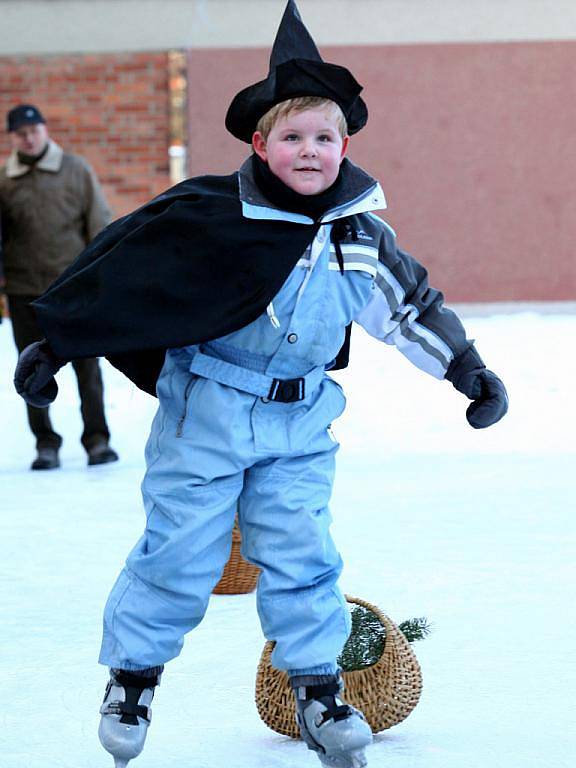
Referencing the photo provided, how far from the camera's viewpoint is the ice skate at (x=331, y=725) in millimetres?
2717

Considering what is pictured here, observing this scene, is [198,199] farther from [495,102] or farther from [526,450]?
[495,102]

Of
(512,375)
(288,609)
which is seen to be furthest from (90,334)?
(512,375)

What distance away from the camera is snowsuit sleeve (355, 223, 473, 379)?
293 centimetres

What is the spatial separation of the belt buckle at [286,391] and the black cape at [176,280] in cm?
14

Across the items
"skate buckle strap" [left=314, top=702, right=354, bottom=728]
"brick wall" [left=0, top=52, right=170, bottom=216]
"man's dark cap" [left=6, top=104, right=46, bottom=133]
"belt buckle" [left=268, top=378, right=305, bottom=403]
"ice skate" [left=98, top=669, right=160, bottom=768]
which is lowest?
"brick wall" [left=0, top=52, right=170, bottom=216]

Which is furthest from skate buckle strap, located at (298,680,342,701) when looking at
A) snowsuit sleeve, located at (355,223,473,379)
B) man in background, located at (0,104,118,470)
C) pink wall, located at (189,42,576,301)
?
pink wall, located at (189,42,576,301)

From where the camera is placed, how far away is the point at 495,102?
13477 millimetres

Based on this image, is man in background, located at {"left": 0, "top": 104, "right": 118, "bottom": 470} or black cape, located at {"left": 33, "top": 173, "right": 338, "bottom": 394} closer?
black cape, located at {"left": 33, "top": 173, "right": 338, "bottom": 394}

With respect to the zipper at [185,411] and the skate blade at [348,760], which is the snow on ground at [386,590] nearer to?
the skate blade at [348,760]

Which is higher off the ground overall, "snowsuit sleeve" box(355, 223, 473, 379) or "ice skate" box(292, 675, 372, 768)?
"snowsuit sleeve" box(355, 223, 473, 379)

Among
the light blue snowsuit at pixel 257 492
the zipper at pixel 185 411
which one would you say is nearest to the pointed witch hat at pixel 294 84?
the light blue snowsuit at pixel 257 492

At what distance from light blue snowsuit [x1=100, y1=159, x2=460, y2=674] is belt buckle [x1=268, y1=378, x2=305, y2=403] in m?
0.01

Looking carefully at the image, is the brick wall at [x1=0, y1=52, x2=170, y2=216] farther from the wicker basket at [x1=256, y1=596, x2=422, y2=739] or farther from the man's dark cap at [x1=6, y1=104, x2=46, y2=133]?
the wicker basket at [x1=256, y1=596, x2=422, y2=739]

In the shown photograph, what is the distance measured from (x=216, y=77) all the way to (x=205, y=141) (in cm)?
60
